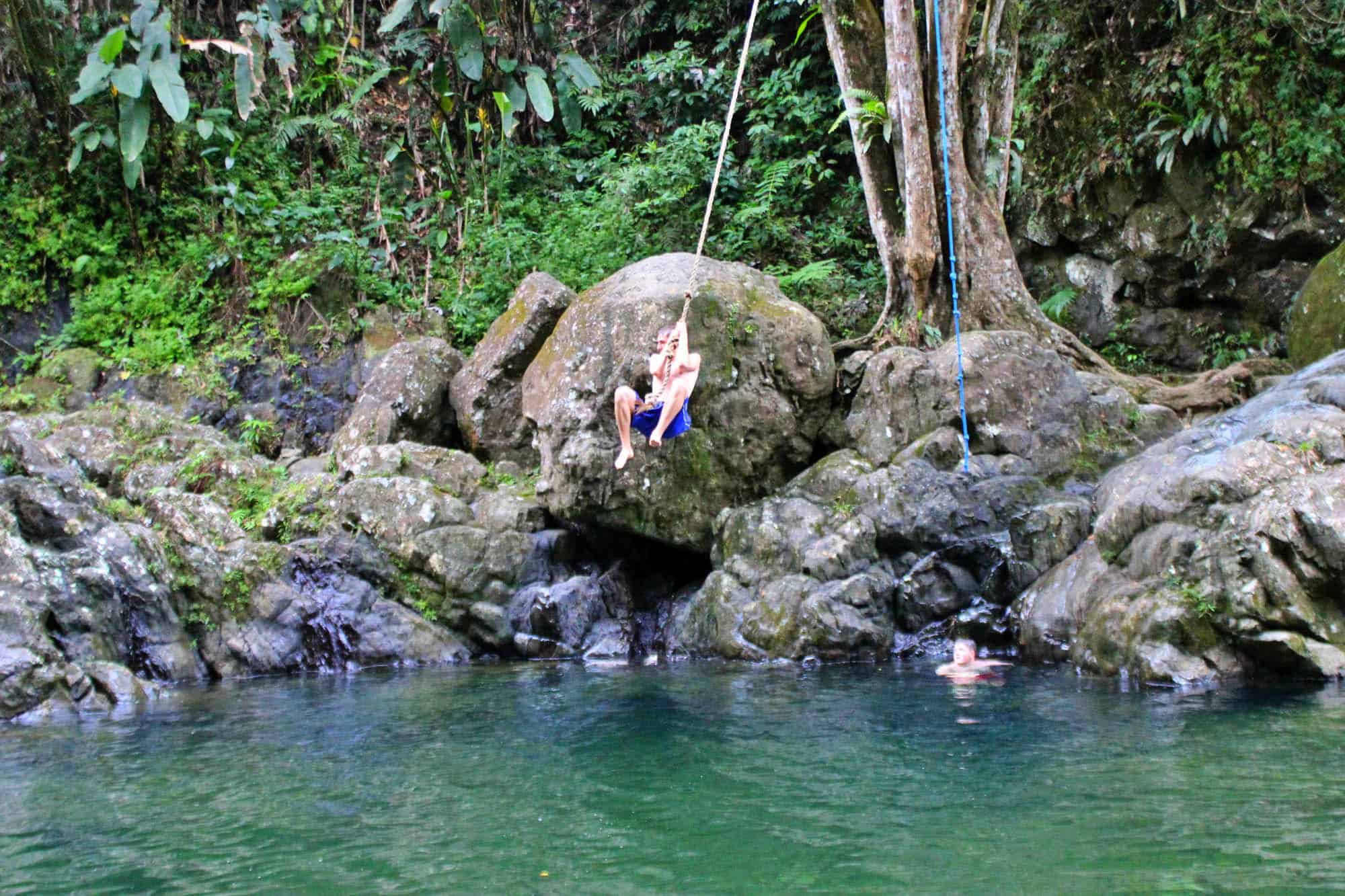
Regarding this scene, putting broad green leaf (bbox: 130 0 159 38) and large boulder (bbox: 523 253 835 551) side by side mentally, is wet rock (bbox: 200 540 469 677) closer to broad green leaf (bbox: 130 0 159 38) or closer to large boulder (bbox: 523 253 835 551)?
large boulder (bbox: 523 253 835 551)

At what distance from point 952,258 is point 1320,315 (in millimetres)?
4012

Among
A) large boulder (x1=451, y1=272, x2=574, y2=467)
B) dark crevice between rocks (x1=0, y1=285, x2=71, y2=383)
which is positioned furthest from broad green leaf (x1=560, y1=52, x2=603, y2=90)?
dark crevice between rocks (x1=0, y1=285, x2=71, y2=383)

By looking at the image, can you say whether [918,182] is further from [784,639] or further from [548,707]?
[548,707]

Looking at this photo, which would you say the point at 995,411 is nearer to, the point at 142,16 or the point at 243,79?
the point at 243,79

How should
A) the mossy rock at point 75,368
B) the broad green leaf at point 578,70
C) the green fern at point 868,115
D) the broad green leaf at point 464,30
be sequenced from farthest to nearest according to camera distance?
the mossy rock at point 75,368, the green fern at point 868,115, the broad green leaf at point 464,30, the broad green leaf at point 578,70

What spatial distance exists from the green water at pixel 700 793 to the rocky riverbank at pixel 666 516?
50.5 inches

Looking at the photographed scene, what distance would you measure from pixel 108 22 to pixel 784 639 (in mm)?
13740

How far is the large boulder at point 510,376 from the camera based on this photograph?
1287 centimetres

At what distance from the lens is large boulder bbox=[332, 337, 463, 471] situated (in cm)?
1304

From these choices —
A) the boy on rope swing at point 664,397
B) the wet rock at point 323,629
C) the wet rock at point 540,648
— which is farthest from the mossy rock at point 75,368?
the boy on rope swing at point 664,397

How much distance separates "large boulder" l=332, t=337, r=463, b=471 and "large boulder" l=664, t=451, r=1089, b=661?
4501 mm

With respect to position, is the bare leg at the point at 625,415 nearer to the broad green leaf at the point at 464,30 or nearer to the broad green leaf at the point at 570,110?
the broad green leaf at the point at 570,110

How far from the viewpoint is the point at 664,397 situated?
9500 mm

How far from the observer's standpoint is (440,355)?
13.6 m
